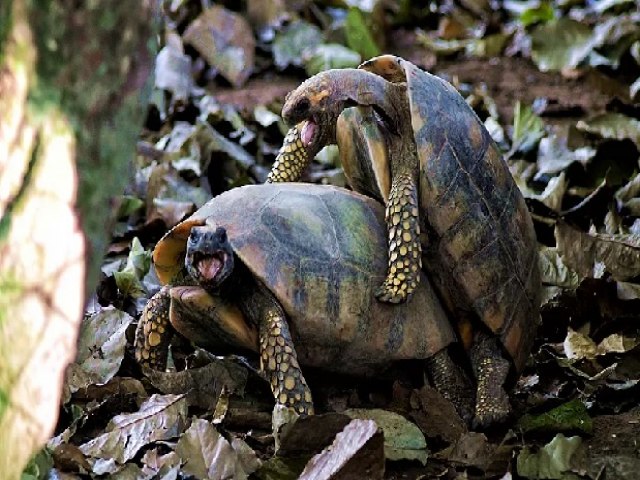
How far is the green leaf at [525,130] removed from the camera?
546 cm

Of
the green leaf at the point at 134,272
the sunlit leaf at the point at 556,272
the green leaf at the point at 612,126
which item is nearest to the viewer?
the green leaf at the point at 134,272

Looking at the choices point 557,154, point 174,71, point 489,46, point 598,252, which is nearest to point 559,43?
point 489,46

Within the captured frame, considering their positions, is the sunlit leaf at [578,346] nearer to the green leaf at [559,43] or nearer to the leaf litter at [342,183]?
the leaf litter at [342,183]

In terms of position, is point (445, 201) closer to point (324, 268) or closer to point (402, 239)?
point (402, 239)

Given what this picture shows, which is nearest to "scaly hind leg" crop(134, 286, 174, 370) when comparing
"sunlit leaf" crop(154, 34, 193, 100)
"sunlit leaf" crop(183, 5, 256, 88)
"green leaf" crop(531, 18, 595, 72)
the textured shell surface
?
the textured shell surface

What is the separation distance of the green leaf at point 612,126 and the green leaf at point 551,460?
2.85 m

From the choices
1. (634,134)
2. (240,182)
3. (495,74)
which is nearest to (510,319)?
(240,182)

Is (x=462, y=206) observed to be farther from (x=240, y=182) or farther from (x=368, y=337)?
(x=240, y=182)

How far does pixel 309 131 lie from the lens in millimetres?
3568

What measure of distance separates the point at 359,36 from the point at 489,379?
14.1 ft

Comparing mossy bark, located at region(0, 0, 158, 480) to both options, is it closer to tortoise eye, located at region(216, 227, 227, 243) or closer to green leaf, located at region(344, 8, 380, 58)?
tortoise eye, located at region(216, 227, 227, 243)

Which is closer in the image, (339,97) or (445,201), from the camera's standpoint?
(445,201)

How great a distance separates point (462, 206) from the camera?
3285mm

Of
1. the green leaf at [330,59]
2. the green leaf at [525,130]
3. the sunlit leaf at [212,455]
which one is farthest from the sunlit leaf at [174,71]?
the sunlit leaf at [212,455]
